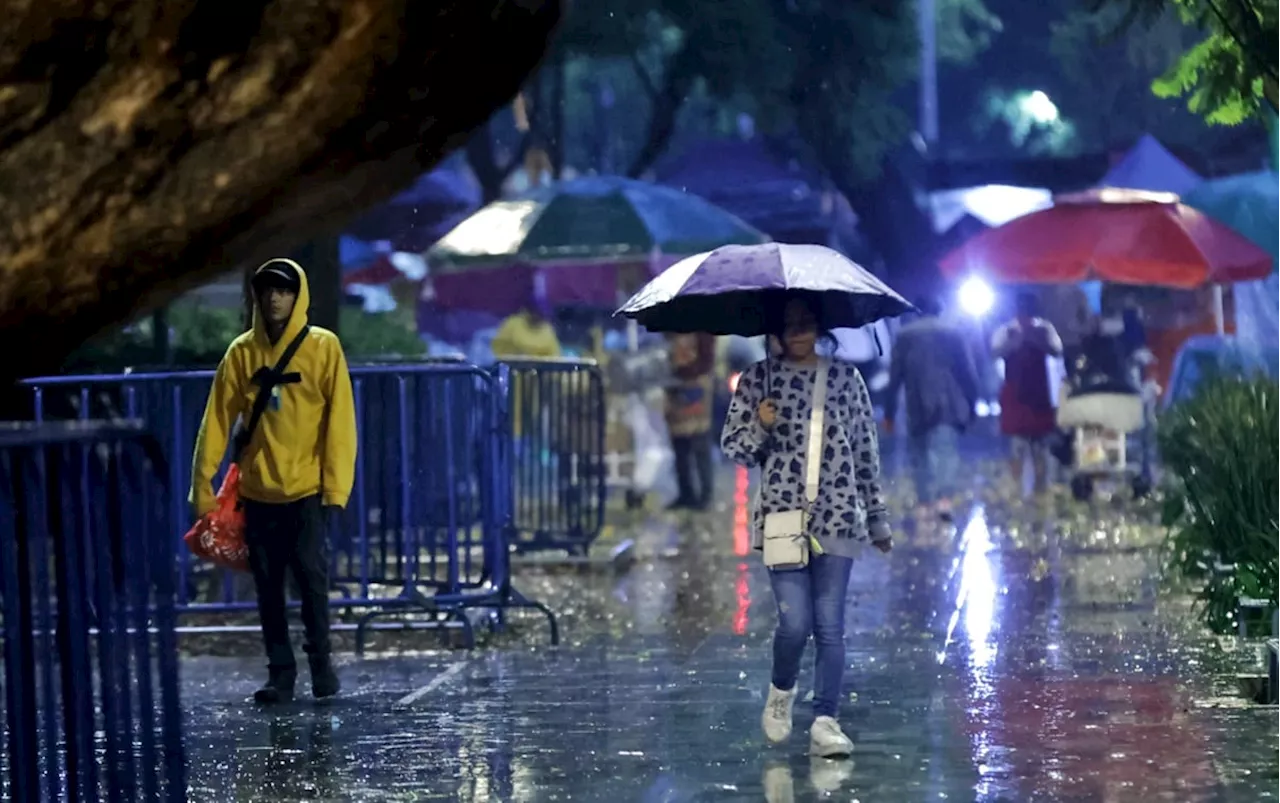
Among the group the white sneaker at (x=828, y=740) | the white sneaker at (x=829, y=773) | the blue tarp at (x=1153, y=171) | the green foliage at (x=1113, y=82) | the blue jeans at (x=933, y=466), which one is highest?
the green foliage at (x=1113, y=82)

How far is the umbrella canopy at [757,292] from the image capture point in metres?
9.55

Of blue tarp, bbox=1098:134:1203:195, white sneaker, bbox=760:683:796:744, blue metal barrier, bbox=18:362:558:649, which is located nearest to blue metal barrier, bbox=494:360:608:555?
blue metal barrier, bbox=18:362:558:649

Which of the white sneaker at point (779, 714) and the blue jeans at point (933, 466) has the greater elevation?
the blue jeans at point (933, 466)

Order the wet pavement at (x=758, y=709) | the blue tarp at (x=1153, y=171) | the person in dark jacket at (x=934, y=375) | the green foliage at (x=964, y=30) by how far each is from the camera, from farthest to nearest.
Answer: the green foliage at (x=964, y=30), the blue tarp at (x=1153, y=171), the person in dark jacket at (x=934, y=375), the wet pavement at (x=758, y=709)

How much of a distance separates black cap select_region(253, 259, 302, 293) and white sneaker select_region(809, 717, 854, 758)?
318 centimetres

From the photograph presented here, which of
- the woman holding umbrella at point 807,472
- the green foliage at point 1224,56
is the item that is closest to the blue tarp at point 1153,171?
the green foliage at point 1224,56

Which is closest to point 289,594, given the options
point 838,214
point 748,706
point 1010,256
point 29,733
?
point 748,706

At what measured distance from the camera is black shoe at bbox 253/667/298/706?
11039 mm

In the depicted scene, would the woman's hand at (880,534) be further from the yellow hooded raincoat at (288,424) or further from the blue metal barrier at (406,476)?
the blue metal barrier at (406,476)

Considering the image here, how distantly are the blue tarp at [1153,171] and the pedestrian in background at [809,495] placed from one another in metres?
23.6

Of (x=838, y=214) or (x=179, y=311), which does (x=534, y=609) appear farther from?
(x=838, y=214)

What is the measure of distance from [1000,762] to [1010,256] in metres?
14.6

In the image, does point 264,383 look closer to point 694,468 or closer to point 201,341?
point 201,341

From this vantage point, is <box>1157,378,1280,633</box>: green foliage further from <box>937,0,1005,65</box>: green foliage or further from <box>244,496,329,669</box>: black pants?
<box>937,0,1005,65</box>: green foliage
